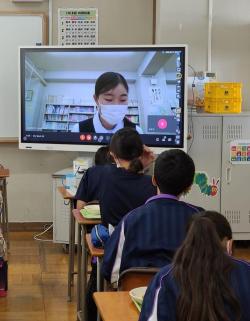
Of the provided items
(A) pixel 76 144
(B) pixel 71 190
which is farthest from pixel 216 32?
(B) pixel 71 190

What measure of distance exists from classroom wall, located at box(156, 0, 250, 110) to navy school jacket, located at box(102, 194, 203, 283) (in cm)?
366

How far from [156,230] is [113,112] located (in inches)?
127

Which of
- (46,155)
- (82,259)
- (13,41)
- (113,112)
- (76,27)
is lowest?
(82,259)

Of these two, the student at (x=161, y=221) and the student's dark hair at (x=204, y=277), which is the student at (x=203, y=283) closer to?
the student's dark hair at (x=204, y=277)

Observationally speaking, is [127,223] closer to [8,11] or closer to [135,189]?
[135,189]

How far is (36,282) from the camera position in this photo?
459 cm

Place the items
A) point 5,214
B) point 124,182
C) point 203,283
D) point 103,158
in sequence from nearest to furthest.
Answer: point 203,283
point 124,182
point 103,158
point 5,214

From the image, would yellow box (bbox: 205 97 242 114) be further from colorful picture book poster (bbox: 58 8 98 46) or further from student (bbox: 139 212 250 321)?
student (bbox: 139 212 250 321)

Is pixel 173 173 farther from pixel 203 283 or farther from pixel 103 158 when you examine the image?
pixel 103 158

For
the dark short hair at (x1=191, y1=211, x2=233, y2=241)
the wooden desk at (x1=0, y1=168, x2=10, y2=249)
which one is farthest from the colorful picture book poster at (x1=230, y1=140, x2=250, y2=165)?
the dark short hair at (x1=191, y1=211, x2=233, y2=241)

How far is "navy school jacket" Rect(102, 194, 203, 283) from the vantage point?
2301mm

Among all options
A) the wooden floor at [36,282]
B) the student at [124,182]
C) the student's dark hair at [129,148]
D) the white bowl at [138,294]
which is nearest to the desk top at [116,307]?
the white bowl at [138,294]

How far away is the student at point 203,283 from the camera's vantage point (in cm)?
152

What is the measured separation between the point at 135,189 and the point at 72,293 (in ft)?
5.45
